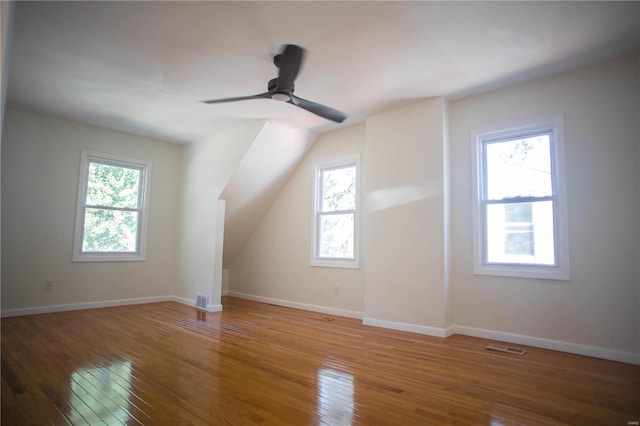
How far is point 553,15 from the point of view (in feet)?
8.73

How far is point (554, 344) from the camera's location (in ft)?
11.3

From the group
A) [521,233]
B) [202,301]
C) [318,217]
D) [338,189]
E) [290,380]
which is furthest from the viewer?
[318,217]

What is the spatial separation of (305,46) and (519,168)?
2609 millimetres

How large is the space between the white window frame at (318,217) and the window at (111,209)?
2.81 metres

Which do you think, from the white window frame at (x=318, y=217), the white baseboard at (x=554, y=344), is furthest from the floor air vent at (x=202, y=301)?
the white baseboard at (x=554, y=344)

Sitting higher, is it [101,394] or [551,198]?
[551,198]

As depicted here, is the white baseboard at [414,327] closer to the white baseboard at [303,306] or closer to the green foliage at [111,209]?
the white baseboard at [303,306]

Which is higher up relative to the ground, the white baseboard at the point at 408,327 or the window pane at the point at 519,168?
the window pane at the point at 519,168

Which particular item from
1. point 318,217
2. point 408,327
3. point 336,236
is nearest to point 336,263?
point 336,236

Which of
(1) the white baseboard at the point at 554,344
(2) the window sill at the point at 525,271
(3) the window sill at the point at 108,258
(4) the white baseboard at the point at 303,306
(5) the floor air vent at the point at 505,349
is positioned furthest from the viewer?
(3) the window sill at the point at 108,258

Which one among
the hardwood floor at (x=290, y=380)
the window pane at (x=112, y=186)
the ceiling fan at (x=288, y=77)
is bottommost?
the hardwood floor at (x=290, y=380)

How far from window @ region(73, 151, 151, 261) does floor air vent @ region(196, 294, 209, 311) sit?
1259 millimetres

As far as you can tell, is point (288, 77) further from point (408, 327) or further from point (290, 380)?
point (408, 327)

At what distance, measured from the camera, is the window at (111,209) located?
5277 millimetres
